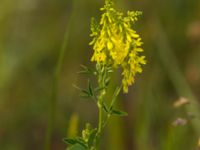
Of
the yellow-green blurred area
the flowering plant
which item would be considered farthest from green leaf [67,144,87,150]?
the yellow-green blurred area

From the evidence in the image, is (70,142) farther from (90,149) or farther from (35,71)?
(35,71)

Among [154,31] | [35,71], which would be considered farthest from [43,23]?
[154,31]

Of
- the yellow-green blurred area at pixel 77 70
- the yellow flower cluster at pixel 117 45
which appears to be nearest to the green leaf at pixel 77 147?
the yellow flower cluster at pixel 117 45

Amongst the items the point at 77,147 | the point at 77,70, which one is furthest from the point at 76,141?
the point at 77,70

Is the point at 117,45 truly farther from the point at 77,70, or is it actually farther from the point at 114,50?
the point at 77,70

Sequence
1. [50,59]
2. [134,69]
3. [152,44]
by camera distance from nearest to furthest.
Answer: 1. [134,69]
2. [152,44]
3. [50,59]
